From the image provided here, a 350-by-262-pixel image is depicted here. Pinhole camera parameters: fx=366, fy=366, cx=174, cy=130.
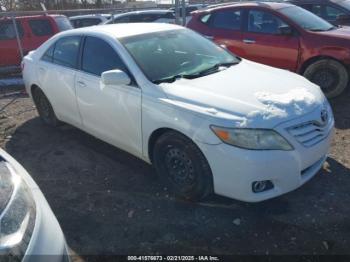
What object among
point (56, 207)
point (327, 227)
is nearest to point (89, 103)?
point (56, 207)

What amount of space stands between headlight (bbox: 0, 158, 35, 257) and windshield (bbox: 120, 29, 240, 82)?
1.86 m

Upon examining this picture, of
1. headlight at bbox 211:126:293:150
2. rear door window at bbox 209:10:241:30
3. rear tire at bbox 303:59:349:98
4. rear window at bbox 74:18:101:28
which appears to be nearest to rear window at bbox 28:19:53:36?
rear window at bbox 74:18:101:28

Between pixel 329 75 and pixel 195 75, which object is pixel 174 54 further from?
pixel 329 75

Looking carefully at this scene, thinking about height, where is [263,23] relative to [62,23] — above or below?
above

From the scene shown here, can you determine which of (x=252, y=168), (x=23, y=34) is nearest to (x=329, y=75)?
(x=252, y=168)

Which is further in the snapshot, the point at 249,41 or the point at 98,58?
the point at 249,41

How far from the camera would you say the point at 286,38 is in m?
6.62

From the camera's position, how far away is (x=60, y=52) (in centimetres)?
513

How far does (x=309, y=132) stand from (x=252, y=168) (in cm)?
70

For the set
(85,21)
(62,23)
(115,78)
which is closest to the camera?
(115,78)

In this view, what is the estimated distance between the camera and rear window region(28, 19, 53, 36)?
35.7 feet

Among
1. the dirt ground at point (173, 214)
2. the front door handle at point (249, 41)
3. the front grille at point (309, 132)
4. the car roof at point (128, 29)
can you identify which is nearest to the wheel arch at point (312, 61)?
the front door handle at point (249, 41)

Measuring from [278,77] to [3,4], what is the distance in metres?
27.9

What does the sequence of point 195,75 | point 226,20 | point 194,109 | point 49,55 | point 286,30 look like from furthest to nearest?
1. point 226,20
2. point 286,30
3. point 49,55
4. point 195,75
5. point 194,109
